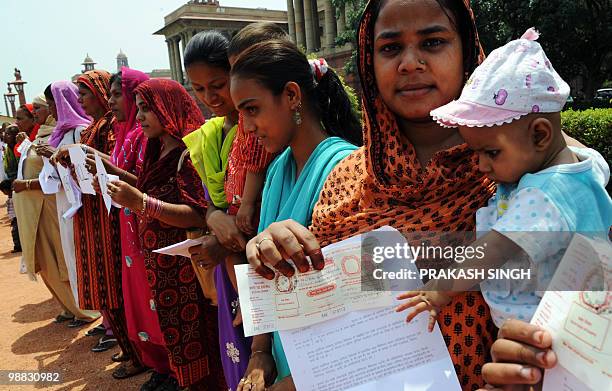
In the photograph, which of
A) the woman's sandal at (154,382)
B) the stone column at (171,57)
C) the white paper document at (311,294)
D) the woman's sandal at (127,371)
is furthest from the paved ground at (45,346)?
the stone column at (171,57)

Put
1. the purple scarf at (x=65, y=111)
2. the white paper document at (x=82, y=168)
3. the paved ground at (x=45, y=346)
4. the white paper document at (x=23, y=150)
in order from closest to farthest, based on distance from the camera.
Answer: the white paper document at (x=82, y=168)
the paved ground at (x=45, y=346)
the purple scarf at (x=65, y=111)
the white paper document at (x=23, y=150)

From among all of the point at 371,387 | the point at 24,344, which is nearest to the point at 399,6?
the point at 371,387

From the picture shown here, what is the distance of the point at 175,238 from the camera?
2.86m

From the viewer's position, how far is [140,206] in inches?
103

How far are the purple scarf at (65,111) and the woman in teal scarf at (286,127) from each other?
128 inches

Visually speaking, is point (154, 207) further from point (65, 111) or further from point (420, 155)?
point (65, 111)

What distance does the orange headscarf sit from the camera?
1.08m

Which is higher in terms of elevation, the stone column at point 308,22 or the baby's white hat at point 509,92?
the stone column at point 308,22

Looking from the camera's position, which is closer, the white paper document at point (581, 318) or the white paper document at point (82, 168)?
the white paper document at point (581, 318)

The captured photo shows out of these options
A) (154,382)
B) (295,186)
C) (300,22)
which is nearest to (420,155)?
(295,186)

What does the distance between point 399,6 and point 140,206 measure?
77.2 inches

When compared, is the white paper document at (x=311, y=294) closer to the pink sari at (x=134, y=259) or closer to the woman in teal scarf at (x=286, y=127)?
the woman in teal scarf at (x=286, y=127)

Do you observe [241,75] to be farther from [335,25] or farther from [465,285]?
[335,25]

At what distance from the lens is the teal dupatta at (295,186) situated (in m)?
1.43
